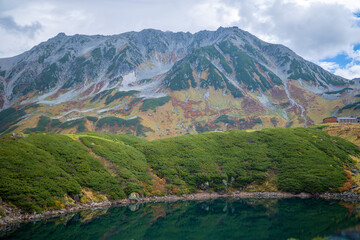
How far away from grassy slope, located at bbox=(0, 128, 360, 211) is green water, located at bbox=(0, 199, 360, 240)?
23.3 ft

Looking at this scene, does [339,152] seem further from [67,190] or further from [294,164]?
[67,190]

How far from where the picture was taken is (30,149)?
162ft

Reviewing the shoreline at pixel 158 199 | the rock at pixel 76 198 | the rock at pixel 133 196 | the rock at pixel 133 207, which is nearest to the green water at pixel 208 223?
the rock at pixel 133 207

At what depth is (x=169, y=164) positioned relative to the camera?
219 ft

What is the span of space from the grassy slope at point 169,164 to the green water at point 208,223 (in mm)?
7089

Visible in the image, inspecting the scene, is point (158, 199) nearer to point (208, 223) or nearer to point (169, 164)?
point (169, 164)

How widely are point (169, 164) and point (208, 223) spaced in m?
30.8

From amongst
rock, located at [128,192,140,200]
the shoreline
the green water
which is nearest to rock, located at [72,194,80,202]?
the shoreline

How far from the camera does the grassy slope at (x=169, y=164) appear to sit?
4400 cm

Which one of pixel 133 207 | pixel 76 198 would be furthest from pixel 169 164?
pixel 76 198

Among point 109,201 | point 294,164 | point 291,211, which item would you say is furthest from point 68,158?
point 294,164

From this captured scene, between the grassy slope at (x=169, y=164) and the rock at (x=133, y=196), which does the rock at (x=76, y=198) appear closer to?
the grassy slope at (x=169, y=164)

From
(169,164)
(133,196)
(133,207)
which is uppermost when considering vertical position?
(169,164)

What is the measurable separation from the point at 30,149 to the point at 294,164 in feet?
207
